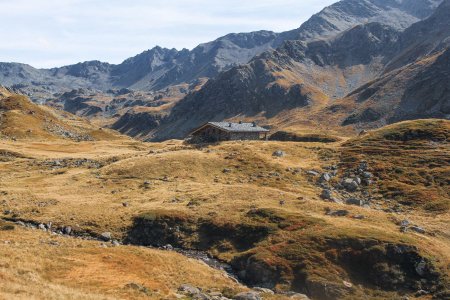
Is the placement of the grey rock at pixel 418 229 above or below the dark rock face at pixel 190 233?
above

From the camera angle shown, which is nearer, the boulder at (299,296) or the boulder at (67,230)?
the boulder at (299,296)

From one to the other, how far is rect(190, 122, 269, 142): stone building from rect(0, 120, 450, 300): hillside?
12.3m

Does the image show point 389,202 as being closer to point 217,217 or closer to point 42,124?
point 217,217

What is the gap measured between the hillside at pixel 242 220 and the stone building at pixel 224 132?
12.3 meters

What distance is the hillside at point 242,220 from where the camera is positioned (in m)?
41.7

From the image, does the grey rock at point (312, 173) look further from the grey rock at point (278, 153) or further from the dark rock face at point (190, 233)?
the dark rock face at point (190, 233)

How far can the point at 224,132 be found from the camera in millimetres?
111250

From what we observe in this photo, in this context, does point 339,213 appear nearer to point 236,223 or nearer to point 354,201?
point 354,201

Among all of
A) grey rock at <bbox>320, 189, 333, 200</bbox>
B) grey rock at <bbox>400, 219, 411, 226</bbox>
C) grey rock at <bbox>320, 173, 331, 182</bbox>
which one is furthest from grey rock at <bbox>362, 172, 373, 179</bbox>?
grey rock at <bbox>400, 219, 411, 226</bbox>

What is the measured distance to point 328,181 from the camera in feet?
261

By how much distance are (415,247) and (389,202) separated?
932 inches

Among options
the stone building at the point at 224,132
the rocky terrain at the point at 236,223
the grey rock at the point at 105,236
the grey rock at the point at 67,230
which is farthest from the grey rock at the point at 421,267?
the stone building at the point at 224,132

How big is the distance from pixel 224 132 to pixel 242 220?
54.9 metres

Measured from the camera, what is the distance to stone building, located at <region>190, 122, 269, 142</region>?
110625mm
